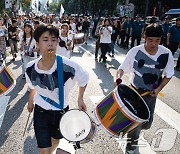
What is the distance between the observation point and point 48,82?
8.40ft

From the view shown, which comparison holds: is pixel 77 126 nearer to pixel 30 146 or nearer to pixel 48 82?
pixel 48 82

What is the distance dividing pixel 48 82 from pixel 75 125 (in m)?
0.50

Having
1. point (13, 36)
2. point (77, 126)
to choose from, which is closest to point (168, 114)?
point (77, 126)

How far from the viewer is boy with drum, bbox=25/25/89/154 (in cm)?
253

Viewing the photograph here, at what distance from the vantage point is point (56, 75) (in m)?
2.55

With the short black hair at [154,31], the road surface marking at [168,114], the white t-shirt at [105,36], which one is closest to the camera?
the short black hair at [154,31]

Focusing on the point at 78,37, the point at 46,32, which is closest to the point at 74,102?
the point at 46,32

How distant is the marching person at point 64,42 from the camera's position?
21.3 feet

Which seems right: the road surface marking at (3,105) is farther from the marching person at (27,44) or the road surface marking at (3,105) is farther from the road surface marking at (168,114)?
the road surface marking at (168,114)

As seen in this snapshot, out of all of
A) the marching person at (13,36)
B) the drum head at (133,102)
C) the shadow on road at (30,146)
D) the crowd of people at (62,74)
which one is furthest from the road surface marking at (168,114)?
the marching person at (13,36)

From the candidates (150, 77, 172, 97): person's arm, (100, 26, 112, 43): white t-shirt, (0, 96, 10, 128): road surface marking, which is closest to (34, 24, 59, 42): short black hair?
(150, 77, 172, 97): person's arm

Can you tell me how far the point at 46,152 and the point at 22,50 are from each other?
4.80m

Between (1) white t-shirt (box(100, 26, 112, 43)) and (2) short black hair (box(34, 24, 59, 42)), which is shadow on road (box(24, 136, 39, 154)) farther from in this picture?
(1) white t-shirt (box(100, 26, 112, 43))

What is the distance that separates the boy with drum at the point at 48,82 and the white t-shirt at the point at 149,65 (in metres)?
0.85
